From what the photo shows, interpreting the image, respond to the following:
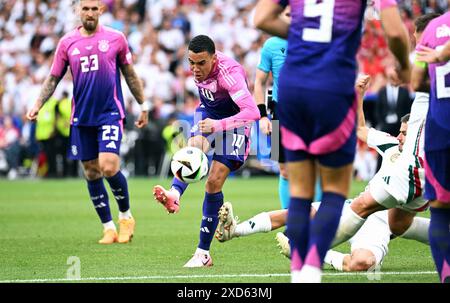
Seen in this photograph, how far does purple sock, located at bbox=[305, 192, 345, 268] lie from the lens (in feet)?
19.9

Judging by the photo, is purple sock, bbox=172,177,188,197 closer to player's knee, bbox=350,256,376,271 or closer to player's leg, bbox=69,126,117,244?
player's knee, bbox=350,256,376,271

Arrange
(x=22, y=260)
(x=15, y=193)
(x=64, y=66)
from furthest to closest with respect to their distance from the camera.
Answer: (x=15, y=193)
(x=64, y=66)
(x=22, y=260)

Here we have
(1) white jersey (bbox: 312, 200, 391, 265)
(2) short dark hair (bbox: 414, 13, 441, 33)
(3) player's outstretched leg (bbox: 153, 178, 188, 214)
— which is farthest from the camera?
(3) player's outstretched leg (bbox: 153, 178, 188, 214)

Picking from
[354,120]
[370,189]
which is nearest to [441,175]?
[354,120]

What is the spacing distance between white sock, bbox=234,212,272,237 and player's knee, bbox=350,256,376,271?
3.68ft

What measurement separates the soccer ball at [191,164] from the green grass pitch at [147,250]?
0.90 metres

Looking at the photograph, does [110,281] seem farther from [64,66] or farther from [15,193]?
[15,193]

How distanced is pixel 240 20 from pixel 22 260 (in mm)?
19145

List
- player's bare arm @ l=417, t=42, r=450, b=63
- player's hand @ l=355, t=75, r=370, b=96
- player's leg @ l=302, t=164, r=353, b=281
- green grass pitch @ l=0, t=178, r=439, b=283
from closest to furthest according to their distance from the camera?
player's leg @ l=302, t=164, r=353, b=281
player's bare arm @ l=417, t=42, r=450, b=63
player's hand @ l=355, t=75, r=370, b=96
green grass pitch @ l=0, t=178, r=439, b=283

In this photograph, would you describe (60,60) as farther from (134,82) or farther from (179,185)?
(179,185)

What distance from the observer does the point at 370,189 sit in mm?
8070

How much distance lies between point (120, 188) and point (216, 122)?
10.4 ft

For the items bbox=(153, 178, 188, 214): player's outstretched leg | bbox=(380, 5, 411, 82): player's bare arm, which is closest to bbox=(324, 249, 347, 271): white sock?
bbox=(153, 178, 188, 214): player's outstretched leg

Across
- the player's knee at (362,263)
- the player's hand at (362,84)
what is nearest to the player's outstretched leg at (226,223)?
the player's knee at (362,263)
